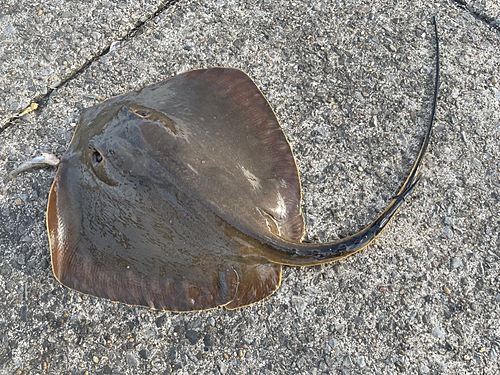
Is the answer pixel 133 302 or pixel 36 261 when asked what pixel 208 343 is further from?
pixel 36 261

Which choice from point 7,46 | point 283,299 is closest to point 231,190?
point 283,299

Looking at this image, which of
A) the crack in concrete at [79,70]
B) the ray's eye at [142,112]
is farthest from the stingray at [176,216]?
the crack in concrete at [79,70]

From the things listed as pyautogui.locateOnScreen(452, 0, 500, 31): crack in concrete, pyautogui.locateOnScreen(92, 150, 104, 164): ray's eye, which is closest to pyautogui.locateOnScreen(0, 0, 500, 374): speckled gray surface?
pyautogui.locateOnScreen(452, 0, 500, 31): crack in concrete

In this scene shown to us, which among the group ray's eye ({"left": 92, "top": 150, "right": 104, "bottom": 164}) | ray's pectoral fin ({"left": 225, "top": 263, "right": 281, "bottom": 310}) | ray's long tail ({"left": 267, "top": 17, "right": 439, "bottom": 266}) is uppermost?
ray's eye ({"left": 92, "top": 150, "right": 104, "bottom": 164})

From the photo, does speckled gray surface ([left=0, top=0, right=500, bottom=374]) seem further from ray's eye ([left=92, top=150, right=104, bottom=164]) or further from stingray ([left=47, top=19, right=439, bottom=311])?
ray's eye ([left=92, top=150, right=104, bottom=164])

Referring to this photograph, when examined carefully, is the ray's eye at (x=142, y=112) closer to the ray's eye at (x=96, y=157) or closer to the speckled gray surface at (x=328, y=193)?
the ray's eye at (x=96, y=157)

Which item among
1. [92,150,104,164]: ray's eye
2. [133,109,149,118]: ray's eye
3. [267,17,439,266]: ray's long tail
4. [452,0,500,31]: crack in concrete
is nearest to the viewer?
[267,17,439,266]: ray's long tail
